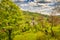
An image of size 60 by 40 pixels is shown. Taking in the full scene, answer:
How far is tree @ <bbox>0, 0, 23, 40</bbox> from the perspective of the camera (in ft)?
21.4

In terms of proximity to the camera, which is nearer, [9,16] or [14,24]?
[14,24]

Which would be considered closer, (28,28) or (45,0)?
(28,28)

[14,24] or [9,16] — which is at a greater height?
[9,16]

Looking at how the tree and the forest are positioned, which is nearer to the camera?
the forest

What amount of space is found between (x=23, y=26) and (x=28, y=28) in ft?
0.59

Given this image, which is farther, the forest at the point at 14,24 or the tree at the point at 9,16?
the tree at the point at 9,16

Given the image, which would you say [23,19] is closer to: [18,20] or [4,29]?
[18,20]

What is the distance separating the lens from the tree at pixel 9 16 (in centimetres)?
652

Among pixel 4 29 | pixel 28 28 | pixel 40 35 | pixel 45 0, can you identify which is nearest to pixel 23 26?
pixel 28 28

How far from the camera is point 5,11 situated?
7.07 m

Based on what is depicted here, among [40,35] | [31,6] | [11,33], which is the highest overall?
[40,35]

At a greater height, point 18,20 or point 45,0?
point 18,20

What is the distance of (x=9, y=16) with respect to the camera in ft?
22.7

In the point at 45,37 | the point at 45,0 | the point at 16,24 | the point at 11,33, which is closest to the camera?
the point at 45,37
